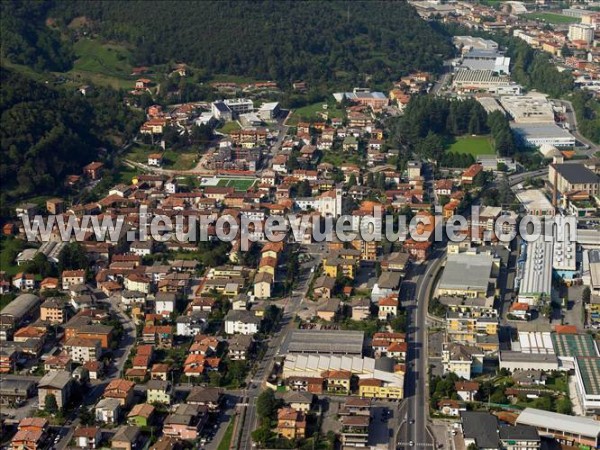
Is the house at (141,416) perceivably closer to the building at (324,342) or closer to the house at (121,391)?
the house at (121,391)

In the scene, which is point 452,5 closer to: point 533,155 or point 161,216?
point 533,155

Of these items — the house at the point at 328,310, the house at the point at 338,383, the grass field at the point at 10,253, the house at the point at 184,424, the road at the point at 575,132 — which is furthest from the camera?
the road at the point at 575,132

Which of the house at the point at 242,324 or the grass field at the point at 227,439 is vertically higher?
the house at the point at 242,324

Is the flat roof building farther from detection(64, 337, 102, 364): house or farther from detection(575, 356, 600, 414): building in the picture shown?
detection(64, 337, 102, 364): house

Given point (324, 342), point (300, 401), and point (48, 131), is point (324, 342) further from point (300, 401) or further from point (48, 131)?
point (48, 131)

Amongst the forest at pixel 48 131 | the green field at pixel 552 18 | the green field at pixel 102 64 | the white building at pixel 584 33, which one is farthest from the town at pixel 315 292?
the green field at pixel 552 18

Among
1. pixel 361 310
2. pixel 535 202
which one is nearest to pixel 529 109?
pixel 535 202

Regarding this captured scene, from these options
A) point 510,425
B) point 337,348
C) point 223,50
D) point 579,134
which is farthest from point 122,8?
point 510,425
